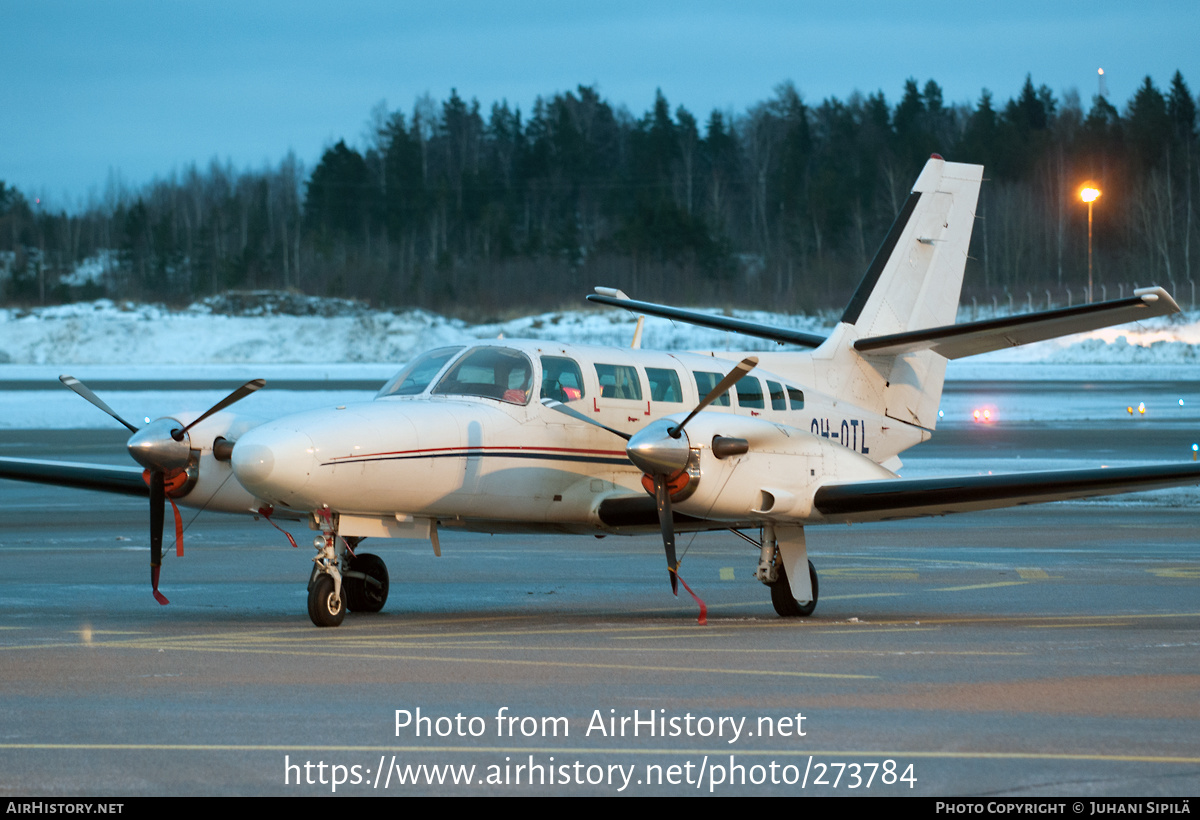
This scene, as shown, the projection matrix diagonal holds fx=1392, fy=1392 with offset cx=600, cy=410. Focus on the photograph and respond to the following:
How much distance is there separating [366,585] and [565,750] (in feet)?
18.8

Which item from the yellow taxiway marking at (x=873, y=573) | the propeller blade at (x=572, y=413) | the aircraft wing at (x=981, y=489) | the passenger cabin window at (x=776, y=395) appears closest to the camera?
the aircraft wing at (x=981, y=489)

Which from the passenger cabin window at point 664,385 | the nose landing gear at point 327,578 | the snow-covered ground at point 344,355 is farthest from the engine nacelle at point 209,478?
the snow-covered ground at point 344,355

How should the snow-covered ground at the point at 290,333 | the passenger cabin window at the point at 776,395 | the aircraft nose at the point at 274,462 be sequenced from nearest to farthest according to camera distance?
the aircraft nose at the point at 274,462 → the passenger cabin window at the point at 776,395 → the snow-covered ground at the point at 290,333

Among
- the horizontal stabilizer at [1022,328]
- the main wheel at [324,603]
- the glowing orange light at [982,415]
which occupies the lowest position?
the glowing orange light at [982,415]

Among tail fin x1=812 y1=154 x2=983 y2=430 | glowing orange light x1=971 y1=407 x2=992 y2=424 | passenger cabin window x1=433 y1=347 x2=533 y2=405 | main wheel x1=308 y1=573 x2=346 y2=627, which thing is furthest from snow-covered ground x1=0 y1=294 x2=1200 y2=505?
main wheel x1=308 y1=573 x2=346 y2=627

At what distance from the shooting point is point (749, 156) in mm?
110312

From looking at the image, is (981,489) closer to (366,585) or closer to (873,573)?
(873,573)

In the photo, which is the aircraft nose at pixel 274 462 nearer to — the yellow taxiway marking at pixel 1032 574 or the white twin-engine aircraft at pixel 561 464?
the white twin-engine aircraft at pixel 561 464

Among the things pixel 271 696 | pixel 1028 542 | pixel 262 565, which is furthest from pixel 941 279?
pixel 271 696

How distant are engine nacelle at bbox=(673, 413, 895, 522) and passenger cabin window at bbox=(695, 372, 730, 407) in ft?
4.20

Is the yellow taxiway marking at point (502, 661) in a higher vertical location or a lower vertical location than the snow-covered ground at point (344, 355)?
higher

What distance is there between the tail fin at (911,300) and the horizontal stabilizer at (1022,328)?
0.31 meters

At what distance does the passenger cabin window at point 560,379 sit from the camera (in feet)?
39.2

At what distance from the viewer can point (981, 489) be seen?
11.1 meters
